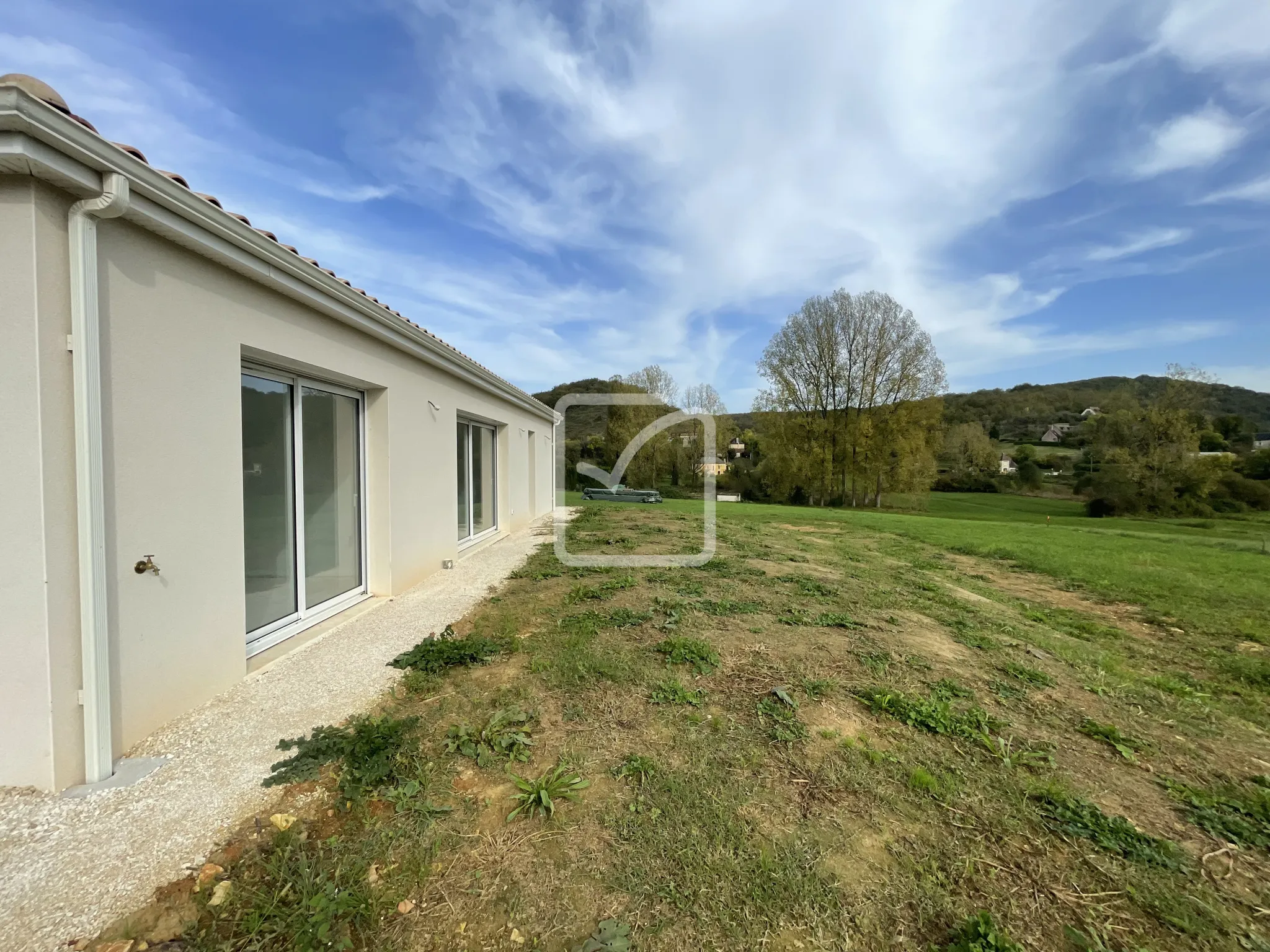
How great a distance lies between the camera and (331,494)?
475 centimetres

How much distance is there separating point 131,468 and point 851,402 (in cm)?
2883

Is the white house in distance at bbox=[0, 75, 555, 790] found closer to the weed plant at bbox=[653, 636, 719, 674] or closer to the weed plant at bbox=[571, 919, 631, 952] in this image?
the weed plant at bbox=[571, 919, 631, 952]

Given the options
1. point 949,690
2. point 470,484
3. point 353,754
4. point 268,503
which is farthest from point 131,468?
point 470,484

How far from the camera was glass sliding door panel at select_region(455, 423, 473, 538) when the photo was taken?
8359 mm

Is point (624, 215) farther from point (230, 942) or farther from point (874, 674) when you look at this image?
point (230, 942)

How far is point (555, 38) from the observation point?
8062 mm

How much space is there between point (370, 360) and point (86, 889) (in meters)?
4.32

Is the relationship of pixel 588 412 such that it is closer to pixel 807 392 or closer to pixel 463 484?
pixel 807 392

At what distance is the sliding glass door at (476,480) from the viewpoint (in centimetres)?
851

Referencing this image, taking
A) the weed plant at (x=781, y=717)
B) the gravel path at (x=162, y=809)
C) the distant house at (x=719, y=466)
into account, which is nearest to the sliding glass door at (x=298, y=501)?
the gravel path at (x=162, y=809)

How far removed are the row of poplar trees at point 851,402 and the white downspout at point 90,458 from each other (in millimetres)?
27537

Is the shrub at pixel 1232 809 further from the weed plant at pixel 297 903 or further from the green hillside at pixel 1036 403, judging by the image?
the green hillside at pixel 1036 403

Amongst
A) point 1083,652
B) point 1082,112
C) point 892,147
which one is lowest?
point 1083,652

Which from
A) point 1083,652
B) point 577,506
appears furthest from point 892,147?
point 577,506
